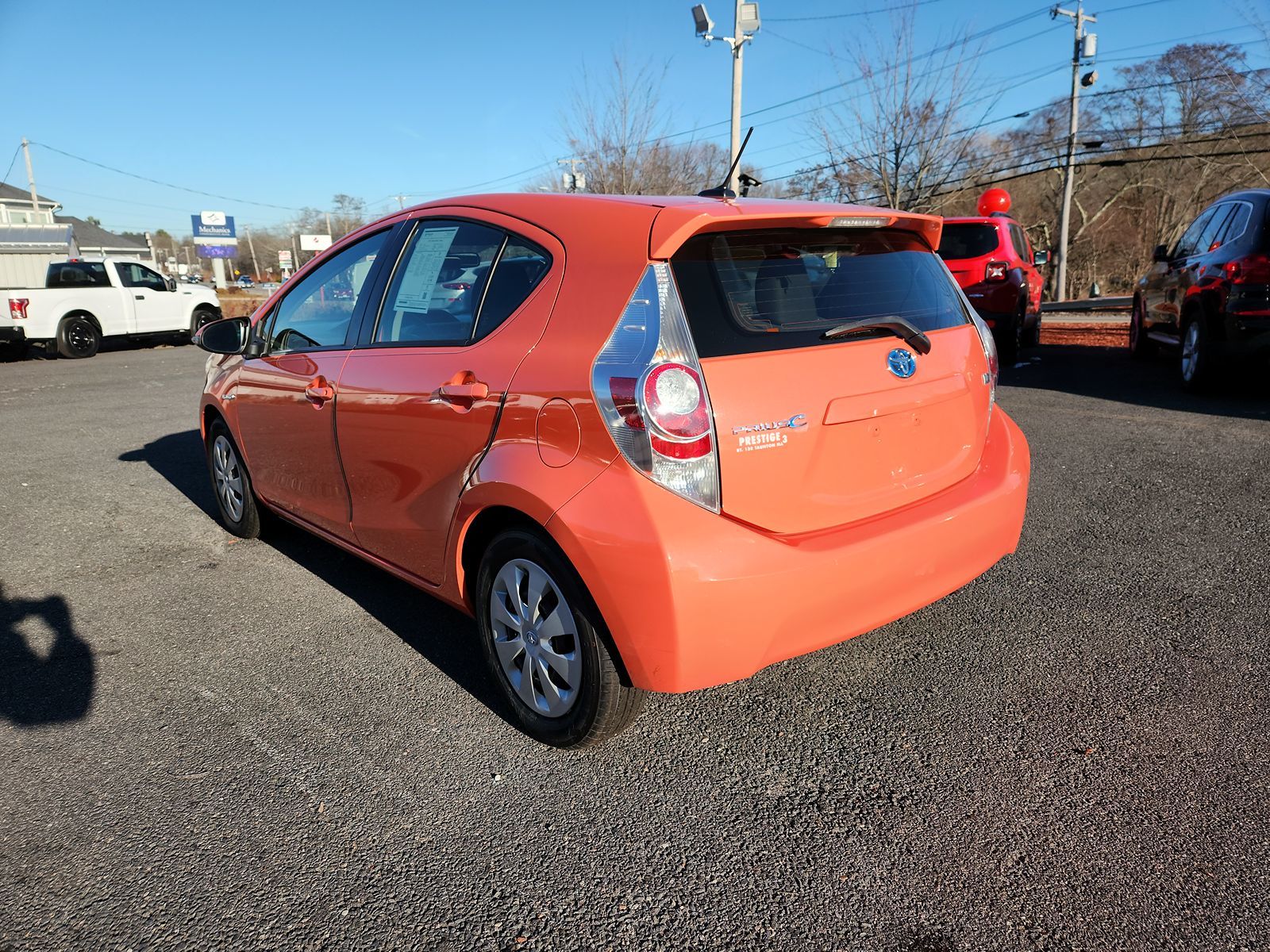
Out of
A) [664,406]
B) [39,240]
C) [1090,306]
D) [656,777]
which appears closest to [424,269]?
[664,406]

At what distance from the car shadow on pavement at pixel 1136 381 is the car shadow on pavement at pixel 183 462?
791cm

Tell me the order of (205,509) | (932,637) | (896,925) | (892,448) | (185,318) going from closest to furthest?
(896,925), (892,448), (932,637), (205,509), (185,318)

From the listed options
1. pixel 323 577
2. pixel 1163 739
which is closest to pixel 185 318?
pixel 323 577

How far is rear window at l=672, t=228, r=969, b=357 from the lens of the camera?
2.38 meters

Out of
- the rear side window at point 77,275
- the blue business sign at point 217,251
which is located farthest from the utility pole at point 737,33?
the blue business sign at point 217,251

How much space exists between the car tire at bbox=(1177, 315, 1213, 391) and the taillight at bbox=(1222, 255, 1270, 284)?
2.10 feet

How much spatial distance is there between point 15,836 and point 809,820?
7.17 ft

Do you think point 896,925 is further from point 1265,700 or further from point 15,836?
point 15,836

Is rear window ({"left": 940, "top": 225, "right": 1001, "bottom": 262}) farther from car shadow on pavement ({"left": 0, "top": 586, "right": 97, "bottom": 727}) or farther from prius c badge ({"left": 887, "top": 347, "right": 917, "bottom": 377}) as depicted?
car shadow on pavement ({"left": 0, "top": 586, "right": 97, "bottom": 727})

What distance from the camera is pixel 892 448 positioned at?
2643 millimetres

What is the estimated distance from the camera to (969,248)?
34.4 ft

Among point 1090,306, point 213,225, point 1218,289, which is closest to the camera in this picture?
point 1218,289

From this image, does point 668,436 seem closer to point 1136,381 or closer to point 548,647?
point 548,647

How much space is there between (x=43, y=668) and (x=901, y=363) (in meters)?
3.42
